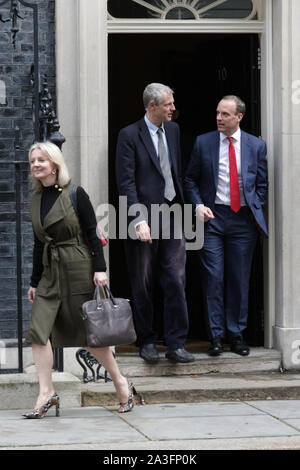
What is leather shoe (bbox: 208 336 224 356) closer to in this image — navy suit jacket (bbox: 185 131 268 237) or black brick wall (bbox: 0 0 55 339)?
navy suit jacket (bbox: 185 131 268 237)

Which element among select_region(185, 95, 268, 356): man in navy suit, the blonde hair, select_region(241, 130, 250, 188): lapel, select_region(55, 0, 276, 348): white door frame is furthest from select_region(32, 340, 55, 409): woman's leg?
select_region(241, 130, 250, 188): lapel

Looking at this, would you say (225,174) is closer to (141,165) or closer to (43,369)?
(141,165)

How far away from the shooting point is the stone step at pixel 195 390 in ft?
26.9

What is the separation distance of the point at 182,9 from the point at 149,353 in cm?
293

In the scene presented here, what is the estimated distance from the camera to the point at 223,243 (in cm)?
923

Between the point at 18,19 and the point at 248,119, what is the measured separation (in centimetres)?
214

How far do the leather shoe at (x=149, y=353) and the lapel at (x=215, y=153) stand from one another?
140 centimetres

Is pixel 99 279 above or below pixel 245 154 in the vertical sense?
below

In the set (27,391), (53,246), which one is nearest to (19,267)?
(53,246)

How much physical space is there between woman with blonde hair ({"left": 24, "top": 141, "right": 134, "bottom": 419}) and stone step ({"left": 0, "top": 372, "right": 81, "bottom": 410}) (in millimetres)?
436

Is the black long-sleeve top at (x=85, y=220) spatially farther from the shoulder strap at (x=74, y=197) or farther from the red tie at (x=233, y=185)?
the red tie at (x=233, y=185)

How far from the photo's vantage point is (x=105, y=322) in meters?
7.31
